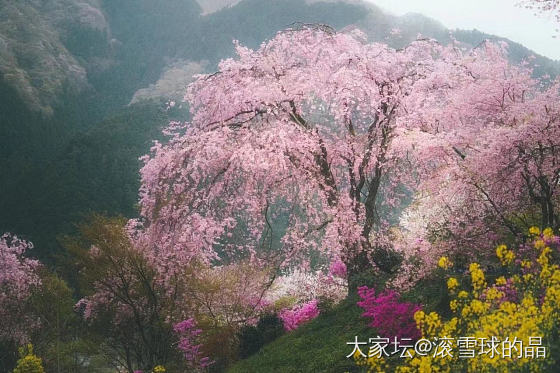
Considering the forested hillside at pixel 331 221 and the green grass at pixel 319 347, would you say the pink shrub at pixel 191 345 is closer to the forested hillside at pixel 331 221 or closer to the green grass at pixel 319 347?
the forested hillside at pixel 331 221

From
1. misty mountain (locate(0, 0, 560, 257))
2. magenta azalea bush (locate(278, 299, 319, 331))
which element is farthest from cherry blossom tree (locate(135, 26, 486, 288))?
magenta azalea bush (locate(278, 299, 319, 331))

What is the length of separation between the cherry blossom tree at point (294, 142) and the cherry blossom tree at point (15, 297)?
13.7m

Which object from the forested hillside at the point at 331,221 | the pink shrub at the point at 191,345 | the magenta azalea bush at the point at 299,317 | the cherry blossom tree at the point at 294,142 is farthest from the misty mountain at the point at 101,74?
the pink shrub at the point at 191,345

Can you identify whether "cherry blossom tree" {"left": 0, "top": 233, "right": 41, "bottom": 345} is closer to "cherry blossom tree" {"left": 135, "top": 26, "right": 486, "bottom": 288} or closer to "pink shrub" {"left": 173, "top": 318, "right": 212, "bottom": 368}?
"pink shrub" {"left": 173, "top": 318, "right": 212, "bottom": 368}

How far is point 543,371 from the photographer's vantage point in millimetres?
3668

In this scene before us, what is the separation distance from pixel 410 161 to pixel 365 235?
7.82 ft

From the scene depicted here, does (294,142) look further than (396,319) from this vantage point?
Yes

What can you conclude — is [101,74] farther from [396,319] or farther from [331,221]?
[396,319]

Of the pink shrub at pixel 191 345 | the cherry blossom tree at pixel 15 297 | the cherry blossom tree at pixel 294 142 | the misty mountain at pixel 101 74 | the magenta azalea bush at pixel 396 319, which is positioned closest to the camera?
the magenta azalea bush at pixel 396 319

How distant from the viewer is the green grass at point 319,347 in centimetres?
812

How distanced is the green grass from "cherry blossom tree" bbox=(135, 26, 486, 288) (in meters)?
1.40

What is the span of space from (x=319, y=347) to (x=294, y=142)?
471cm

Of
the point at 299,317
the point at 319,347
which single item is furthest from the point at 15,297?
the point at 319,347

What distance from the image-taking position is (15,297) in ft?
64.7
